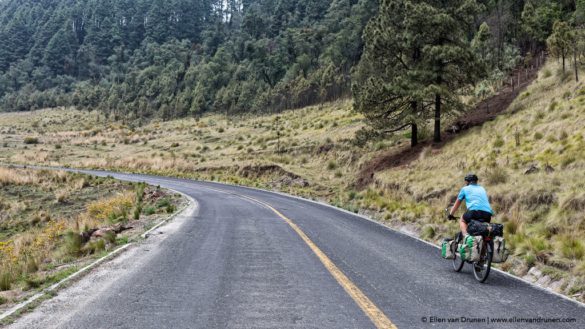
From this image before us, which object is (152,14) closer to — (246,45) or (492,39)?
(246,45)

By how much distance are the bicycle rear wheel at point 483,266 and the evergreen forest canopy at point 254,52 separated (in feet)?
61.3

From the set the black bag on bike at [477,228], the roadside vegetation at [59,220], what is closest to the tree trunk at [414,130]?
the roadside vegetation at [59,220]

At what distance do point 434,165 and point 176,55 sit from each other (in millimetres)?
122695

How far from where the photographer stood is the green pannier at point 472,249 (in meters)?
7.62

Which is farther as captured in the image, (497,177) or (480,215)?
(497,177)

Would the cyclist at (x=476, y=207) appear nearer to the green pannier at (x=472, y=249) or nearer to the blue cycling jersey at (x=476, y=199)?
the blue cycling jersey at (x=476, y=199)

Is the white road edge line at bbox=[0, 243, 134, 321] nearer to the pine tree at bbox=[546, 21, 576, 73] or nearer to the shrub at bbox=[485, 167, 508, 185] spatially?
the shrub at bbox=[485, 167, 508, 185]

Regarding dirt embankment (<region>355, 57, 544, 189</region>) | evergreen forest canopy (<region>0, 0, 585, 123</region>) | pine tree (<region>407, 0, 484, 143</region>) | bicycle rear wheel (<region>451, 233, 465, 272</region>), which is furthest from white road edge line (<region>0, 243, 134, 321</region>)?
dirt embankment (<region>355, 57, 544, 189</region>)

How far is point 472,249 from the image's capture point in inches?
302

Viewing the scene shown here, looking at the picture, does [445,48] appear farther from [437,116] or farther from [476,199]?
[476,199]

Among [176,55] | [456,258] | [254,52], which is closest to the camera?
[456,258]

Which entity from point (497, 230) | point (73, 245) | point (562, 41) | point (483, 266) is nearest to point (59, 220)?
point (73, 245)

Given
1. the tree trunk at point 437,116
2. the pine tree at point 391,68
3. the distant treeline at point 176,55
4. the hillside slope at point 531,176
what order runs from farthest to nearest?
the distant treeline at point 176,55 → the pine tree at point 391,68 → the tree trunk at point 437,116 → the hillside slope at point 531,176

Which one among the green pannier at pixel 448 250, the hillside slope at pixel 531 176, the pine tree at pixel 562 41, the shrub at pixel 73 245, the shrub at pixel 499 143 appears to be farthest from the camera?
the pine tree at pixel 562 41
